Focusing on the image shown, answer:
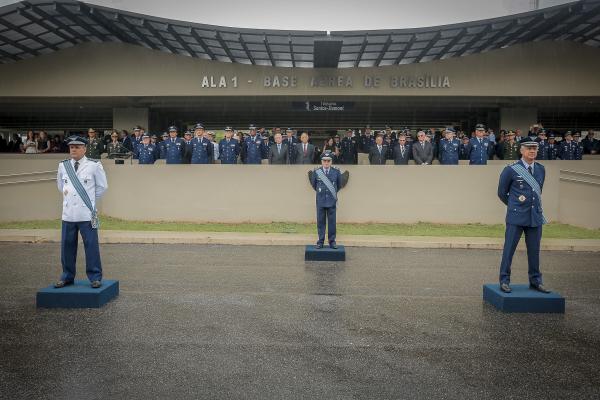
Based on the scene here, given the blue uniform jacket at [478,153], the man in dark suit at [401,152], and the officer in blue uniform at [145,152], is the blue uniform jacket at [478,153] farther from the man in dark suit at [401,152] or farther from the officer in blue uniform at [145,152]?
the officer in blue uniform at [145,152]

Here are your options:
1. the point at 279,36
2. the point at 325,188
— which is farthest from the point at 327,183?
the point at 279,36

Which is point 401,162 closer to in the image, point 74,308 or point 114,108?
point 74,308

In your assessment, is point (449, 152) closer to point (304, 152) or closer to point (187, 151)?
point (304, 152)

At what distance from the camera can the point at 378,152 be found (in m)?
15.7

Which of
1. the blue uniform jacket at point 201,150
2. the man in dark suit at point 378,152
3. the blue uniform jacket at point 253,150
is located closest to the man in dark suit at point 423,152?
the man in dark suit at point 378,152

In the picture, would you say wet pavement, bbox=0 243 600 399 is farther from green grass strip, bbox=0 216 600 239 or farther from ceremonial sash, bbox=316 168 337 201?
green grass strip, bbox=0 216 600 239

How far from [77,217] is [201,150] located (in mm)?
8613

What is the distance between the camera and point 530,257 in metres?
7.24

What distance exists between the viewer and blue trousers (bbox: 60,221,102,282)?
23.4 ft

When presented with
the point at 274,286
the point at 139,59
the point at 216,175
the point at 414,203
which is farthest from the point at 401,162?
the point at 139,59

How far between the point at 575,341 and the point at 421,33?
16270 mm

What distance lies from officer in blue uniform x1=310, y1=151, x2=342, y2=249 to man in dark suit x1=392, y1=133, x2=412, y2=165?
5.11 meters

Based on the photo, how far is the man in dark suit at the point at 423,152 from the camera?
50.2 feet

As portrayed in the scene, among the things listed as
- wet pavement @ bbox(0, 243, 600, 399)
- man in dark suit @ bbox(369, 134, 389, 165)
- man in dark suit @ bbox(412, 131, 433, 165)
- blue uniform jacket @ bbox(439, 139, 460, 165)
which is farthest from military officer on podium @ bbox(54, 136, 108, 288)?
blue uniform jacket @ bbox(439, 139, 460, 165)
